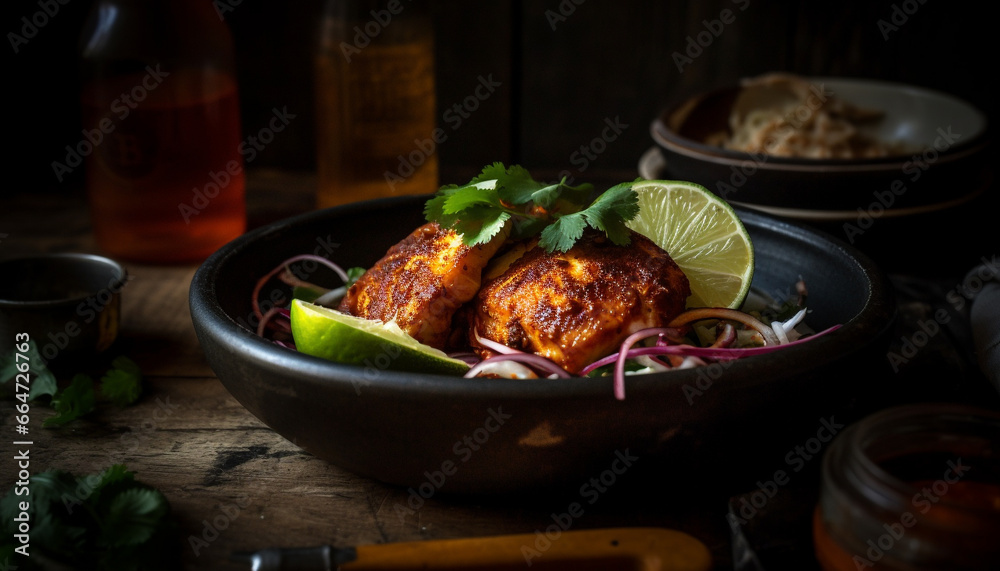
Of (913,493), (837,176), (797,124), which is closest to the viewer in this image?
(913,493)

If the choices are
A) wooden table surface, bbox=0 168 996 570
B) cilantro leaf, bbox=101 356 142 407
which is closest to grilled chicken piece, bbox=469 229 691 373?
wooden table surface, bbox=0 168 996 570

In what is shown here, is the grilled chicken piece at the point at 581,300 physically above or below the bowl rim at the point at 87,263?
above

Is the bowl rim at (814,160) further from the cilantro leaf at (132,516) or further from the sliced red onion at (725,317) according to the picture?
the cilantro leaf at (132,516)

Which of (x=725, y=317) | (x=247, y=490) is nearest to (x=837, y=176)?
(x=725, y=317)

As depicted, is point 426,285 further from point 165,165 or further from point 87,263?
point 165,165

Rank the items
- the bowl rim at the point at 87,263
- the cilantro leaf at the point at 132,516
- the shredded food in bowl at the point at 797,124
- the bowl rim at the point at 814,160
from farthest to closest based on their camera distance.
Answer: the shredded food in bowl at the point at 797,124, the bowl rim at the point at 814,160, the bowl rim at the point at 87,263, the cilantro leaf at the point at 132,516

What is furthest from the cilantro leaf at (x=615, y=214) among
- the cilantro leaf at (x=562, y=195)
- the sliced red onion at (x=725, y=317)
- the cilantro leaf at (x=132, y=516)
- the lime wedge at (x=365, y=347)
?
the cilantro leaf at (x=132, y=516)

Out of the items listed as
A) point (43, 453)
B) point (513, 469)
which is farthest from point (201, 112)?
point (513, 469)
